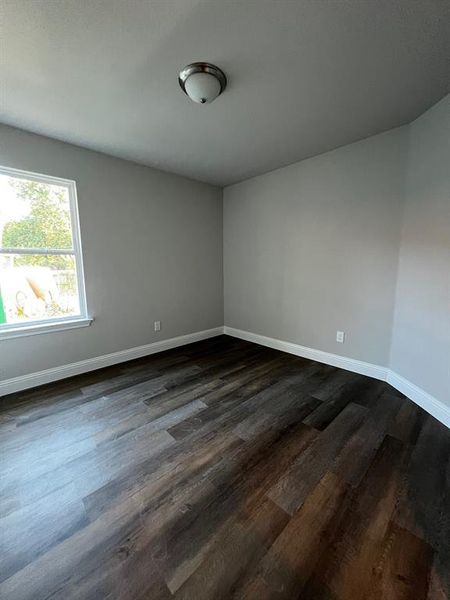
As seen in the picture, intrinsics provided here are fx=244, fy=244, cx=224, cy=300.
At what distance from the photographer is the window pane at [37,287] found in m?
2.36

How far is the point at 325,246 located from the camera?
2.96 meters

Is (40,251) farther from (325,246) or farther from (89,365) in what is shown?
(325,246)

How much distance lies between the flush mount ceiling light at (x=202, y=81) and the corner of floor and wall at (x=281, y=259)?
1643mm

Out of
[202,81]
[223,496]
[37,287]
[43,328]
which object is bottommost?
[223,496]

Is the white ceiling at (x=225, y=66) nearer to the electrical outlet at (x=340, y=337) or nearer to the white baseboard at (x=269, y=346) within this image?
the electrical outlet at (x=340, y=337)

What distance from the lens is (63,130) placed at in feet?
7.48

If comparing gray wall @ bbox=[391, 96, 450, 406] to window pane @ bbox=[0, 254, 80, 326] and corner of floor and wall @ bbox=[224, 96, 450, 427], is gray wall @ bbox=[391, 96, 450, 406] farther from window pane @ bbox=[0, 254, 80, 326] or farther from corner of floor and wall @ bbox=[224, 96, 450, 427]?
window pane @ bbox=[0, 254, 80, 326]

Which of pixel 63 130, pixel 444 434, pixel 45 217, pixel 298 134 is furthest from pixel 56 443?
pixel 298 134

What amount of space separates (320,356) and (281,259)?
4.58 ft

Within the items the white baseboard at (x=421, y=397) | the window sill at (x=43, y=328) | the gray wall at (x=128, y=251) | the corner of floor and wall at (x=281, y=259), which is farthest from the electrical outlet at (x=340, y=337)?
the window sill at (x=43, y=328)

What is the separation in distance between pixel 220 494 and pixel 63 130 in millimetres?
3189

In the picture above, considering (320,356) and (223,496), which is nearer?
(223,496)

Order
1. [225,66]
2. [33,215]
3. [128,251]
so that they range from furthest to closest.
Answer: [128,251] → [33,215] → [225,66]

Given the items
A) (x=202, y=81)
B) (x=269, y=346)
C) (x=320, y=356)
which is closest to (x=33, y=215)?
(x=202, y=81)
